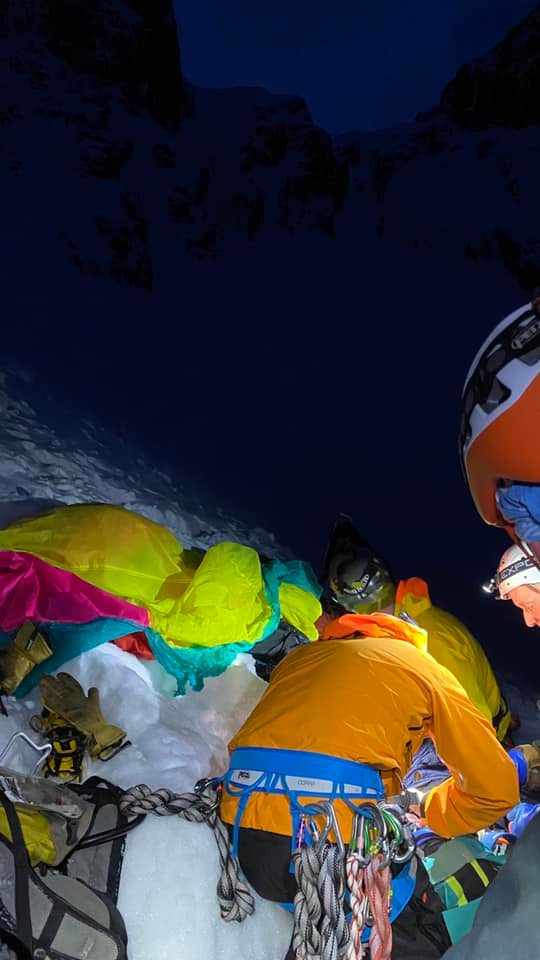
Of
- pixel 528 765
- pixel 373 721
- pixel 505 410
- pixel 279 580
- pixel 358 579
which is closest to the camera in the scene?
pixel 505 410

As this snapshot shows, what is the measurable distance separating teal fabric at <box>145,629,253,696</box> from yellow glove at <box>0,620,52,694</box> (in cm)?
45

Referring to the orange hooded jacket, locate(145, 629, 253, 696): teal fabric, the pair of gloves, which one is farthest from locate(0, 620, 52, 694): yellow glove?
the pair of gloves

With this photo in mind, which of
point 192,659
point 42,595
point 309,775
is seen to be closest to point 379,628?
point 309,775

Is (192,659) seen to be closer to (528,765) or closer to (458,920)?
(458,920)

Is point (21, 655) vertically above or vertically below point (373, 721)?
below

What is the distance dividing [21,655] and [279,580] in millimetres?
1110

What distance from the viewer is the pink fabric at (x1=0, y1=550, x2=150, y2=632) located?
2580 millimetres

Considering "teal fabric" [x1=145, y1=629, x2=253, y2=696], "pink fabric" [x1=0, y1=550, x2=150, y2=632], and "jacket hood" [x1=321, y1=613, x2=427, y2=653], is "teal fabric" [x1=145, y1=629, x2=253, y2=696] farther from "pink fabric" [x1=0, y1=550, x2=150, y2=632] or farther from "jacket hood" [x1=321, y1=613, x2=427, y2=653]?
"jacket hood" [x1=321, y1=613, x2=427, y2=653]

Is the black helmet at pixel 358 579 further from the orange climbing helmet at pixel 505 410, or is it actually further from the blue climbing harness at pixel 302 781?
the orange climbing helmet at pixel 505 410

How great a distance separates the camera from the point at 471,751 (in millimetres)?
1841

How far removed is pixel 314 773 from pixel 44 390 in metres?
10.6

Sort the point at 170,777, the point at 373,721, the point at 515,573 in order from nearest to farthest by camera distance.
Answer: the point at 373,721 < the point at 170,777 < the point at 515,573

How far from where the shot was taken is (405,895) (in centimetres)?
192

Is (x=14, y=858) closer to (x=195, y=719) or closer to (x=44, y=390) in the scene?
(x=195, y=719)
